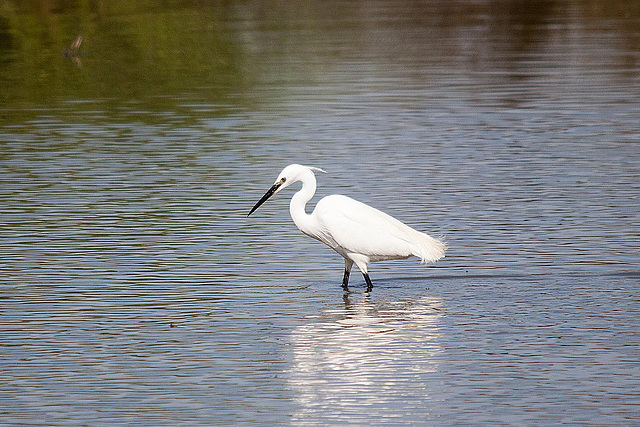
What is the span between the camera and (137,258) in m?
11.4

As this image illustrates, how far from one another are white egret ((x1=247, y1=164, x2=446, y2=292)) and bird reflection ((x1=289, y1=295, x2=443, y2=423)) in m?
0.43

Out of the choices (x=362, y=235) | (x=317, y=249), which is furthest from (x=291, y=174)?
(x=317, y=249)

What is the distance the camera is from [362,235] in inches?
395

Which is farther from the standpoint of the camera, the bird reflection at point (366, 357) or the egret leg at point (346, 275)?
the egret leg at point (346, 275)

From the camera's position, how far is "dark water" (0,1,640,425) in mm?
7383

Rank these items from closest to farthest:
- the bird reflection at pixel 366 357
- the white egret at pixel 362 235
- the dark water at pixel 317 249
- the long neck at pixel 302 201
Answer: the bird reflection at pixel 366 357, the dark water at pixel 317 249, the white egret at pixel 362 235, the long neck at pixel 302 201

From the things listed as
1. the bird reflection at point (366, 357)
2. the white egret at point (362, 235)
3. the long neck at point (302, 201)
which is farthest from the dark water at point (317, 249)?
the long neck at point (302, 201)

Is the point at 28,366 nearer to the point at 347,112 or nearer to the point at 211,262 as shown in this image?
the point at 211,262

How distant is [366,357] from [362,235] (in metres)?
2.17

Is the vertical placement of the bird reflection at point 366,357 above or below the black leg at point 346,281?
above

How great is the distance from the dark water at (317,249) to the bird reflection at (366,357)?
22 mm

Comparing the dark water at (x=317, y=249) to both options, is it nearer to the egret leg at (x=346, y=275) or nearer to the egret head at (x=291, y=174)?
the egret leg at (x=346, y=275)

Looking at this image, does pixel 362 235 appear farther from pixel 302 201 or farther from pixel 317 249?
pixel 317 249

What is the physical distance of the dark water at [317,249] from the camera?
7.38 meters
